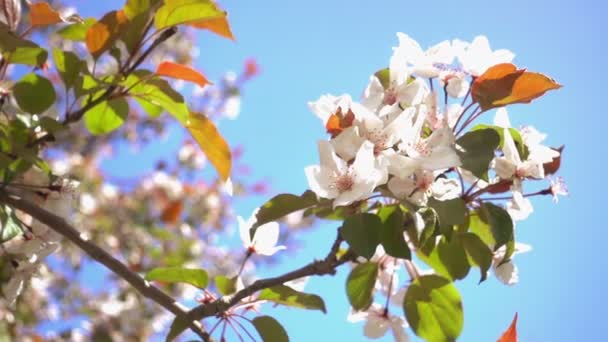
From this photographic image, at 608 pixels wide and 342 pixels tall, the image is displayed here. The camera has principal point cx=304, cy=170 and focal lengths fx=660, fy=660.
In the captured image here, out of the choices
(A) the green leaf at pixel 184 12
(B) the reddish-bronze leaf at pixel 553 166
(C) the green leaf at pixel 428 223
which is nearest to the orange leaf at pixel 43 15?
(A) the green leaf at pixel 184 12

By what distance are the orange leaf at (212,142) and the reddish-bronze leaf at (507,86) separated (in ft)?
1.28

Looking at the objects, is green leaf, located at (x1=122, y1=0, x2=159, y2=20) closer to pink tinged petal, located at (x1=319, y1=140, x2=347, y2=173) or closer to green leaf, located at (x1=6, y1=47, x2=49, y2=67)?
green leaf, located at (x1=6, y1=47, x2=49, y2=67)

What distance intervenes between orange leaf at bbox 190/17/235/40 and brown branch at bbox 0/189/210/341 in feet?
1.16

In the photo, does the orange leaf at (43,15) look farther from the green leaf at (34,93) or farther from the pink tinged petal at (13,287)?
the pink tinged petal at (13,287)

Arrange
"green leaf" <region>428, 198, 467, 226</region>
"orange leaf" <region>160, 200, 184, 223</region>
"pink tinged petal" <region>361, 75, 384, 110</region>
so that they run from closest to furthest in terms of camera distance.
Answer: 1. "green leaf" <region>428, 198, 467, 226</region>
2. "pink tinged petal" <region>361, 75, 384, 110</region>
3. "orange leaf" <region>160, 200, 184, 223</region>

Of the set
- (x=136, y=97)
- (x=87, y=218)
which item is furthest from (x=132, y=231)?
(x=136, y=97)

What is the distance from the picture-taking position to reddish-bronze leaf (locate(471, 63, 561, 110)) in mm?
852

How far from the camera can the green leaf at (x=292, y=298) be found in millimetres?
909

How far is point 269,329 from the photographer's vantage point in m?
0.91

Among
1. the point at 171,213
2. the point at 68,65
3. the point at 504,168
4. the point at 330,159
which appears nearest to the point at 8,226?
the point at 68,65

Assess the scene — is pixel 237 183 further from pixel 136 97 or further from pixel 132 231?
pixel 136 97

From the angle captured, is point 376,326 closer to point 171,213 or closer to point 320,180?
point 320,180

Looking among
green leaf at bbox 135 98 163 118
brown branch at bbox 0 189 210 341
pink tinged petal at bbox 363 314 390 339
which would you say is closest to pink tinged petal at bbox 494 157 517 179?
pink tinged petal at bbox 363 314 390 339

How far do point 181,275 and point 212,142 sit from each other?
0.22m
